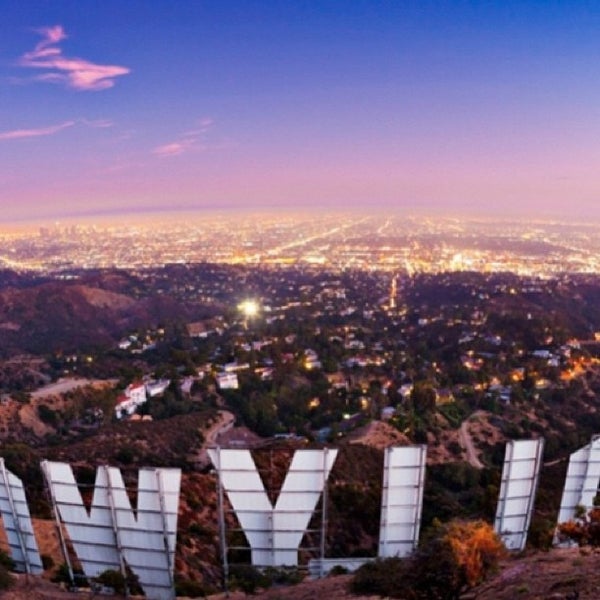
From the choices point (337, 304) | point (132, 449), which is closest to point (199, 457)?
point (132, 449)

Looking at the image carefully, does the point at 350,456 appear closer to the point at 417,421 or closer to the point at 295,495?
the point at 417,421

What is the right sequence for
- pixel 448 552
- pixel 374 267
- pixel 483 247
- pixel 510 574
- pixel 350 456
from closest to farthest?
pixel 448 552 → pixel 510 574 → pixel 350 456 → pixel 374 267 → pixel 483 247

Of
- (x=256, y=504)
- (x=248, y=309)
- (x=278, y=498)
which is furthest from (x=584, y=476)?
(x=248, y=309)

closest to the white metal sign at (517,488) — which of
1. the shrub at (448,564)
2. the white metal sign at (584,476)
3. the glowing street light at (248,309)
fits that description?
the white metal sign at (584,476)

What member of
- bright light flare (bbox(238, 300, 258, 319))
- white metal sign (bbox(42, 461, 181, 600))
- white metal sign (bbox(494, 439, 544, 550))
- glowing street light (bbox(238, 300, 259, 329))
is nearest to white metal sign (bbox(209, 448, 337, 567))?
white metal sign (bbox(42, 461, 181, 600))

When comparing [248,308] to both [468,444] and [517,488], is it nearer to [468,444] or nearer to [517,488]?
[468,444]

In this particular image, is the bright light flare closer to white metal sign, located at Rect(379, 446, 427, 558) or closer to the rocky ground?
the rocky ground
